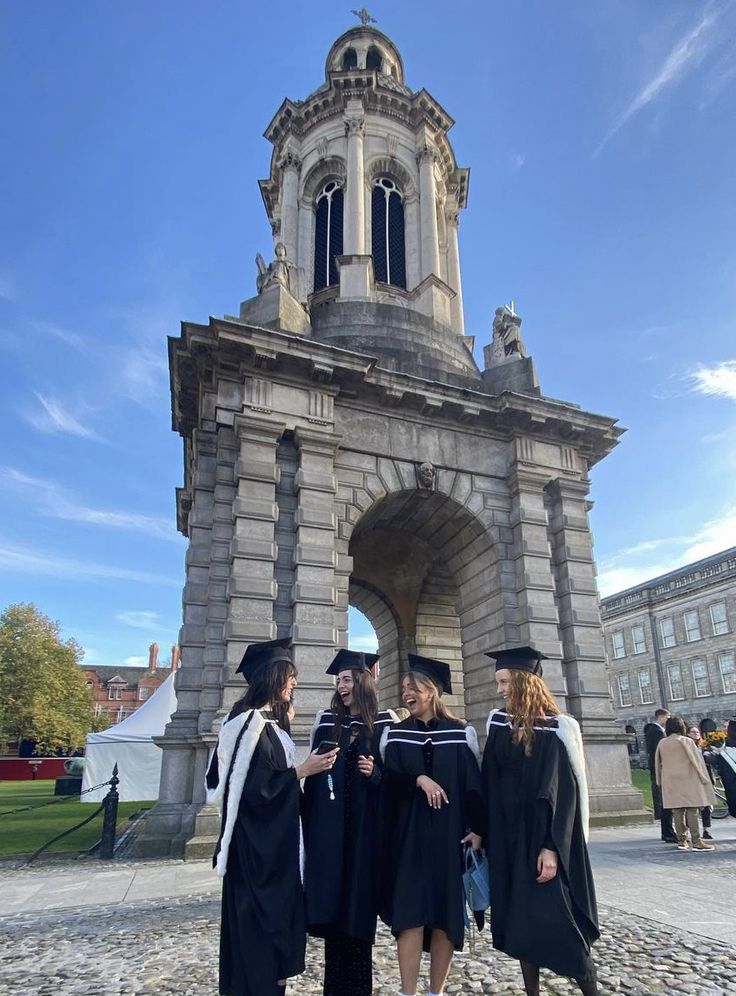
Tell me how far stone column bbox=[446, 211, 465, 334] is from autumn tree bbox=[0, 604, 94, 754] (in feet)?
123

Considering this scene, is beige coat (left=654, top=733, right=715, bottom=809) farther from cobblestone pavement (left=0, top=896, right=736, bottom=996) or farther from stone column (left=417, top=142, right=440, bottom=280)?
stone column (left=417, top=142, right=440, bottom=280)

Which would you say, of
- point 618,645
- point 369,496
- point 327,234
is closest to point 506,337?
point 369,496

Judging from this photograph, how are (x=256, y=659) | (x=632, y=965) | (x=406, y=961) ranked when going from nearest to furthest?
1. (x=406, y=961)
2. (x=256, y=659)
3. (x=632, y=965)

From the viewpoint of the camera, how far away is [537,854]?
12.7ft

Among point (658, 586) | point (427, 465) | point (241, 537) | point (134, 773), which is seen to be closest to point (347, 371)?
point (427, 465)

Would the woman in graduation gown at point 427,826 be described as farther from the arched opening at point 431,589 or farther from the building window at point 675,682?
the building window at point 675,682

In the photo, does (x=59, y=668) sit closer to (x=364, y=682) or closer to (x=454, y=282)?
(x=454, y=282)

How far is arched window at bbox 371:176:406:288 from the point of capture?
67.4 feet

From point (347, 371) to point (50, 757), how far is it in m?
42.4

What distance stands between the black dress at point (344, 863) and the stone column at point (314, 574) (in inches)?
258

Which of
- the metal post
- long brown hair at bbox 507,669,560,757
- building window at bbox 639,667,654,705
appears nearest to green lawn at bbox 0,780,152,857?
the metal post

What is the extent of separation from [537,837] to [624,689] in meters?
52.7

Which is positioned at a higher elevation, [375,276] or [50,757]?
[375,276]

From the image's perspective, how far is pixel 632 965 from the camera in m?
4.57
